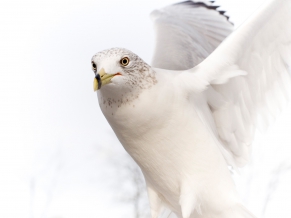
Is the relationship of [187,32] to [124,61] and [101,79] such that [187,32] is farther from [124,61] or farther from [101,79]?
[101,79]

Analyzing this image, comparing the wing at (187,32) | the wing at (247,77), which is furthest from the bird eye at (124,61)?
the wing at (187,32)

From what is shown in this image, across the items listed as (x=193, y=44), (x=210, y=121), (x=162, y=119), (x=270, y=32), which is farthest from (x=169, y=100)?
(x=193, y=44)

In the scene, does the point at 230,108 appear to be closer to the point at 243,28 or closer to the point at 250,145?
the point at 250,145

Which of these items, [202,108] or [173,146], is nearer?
[173,146]

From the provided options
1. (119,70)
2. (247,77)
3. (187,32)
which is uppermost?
(119,70)

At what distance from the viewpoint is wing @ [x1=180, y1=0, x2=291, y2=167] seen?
247 centimetres

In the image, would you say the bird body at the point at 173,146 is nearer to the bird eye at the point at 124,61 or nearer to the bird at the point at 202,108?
the bird at the point at 202,108

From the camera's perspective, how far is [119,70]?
6.99 ft

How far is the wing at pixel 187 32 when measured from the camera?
3166 mm

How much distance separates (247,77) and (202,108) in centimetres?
28

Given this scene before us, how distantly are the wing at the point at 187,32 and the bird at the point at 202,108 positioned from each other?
19 cm

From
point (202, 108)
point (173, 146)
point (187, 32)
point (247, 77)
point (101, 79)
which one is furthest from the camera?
point (187, 32)

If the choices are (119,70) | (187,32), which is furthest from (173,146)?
(187,32)

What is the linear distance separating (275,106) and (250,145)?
222 millimetres
